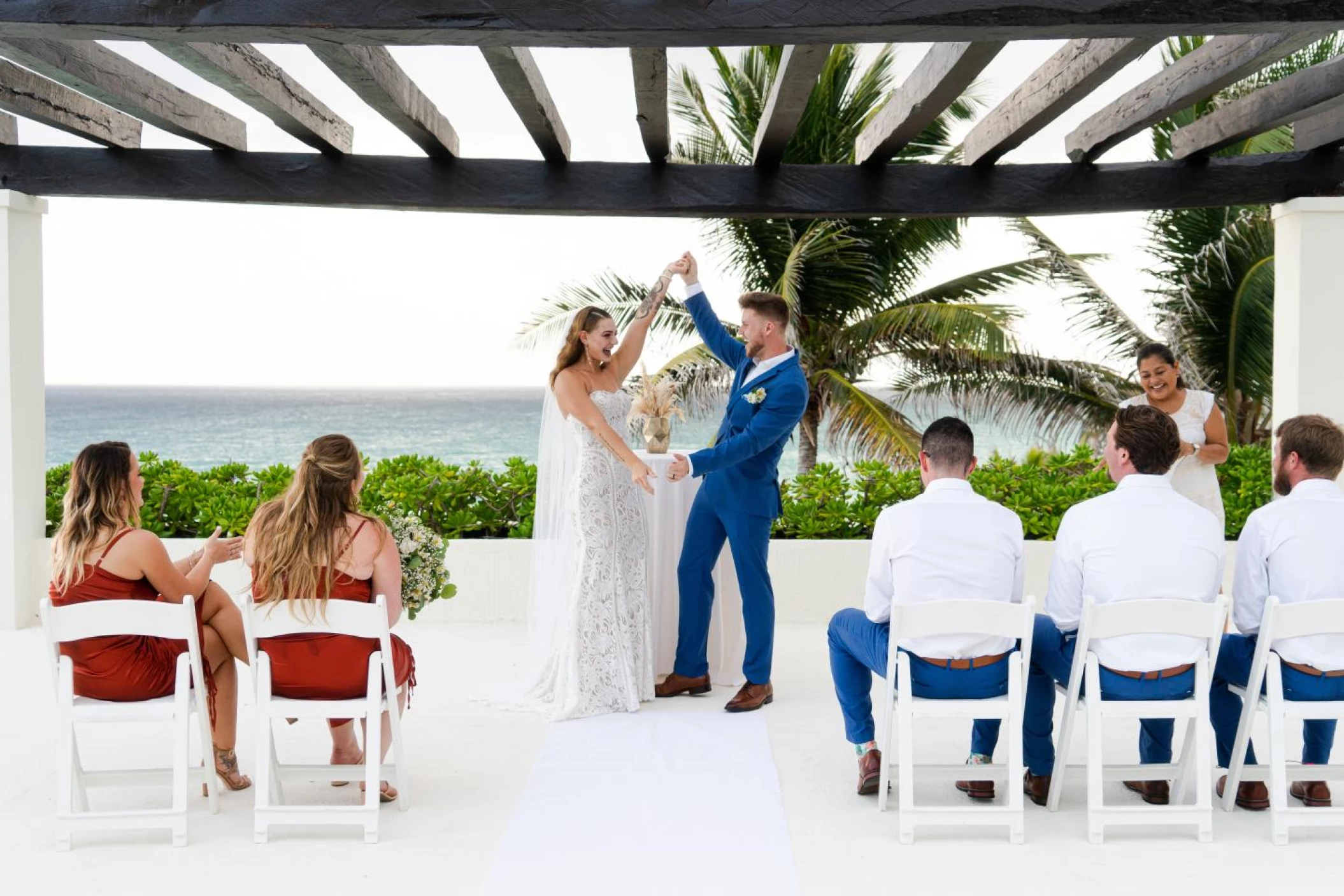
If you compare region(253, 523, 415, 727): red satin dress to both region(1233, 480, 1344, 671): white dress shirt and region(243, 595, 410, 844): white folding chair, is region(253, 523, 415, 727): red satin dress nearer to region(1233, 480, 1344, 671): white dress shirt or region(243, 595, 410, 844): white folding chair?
region(243, 595, 410, 844): white folding chair

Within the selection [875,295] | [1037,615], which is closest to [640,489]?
[1037,615]

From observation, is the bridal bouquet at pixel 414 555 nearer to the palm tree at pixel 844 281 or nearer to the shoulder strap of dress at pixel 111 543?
the shoulder strap of dress at pixel 111 543

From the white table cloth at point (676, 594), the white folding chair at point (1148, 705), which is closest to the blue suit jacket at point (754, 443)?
the white table cloth at point (676, 594)

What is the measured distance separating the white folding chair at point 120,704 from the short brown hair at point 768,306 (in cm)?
282

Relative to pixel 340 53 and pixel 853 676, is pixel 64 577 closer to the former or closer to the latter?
pixel 340 53

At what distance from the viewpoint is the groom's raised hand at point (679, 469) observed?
207 inches

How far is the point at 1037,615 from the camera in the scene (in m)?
4.12

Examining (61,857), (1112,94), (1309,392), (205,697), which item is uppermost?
(1112,94)

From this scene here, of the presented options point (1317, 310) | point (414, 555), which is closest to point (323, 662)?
point (414, 555)

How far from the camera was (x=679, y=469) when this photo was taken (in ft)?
17.3

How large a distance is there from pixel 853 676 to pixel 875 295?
7.91 metres

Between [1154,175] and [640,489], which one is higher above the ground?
[1154,175]

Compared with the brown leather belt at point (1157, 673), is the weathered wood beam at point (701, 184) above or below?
above

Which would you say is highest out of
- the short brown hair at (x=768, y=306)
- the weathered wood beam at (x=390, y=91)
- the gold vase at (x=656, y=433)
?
the weathered wood beam at (x=390, y=91)
